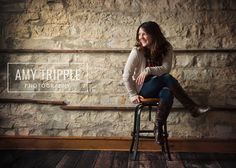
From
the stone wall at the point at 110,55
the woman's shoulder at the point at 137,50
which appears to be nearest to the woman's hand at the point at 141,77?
the woman's shoulder at the point at 137,50

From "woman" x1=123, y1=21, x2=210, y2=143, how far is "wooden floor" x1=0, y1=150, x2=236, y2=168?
40cm

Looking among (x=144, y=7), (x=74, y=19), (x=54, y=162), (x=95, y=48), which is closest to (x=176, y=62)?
(x=144, y=7)

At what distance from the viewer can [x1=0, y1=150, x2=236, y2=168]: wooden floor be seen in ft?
10.2

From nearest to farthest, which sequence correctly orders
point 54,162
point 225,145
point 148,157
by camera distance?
point 54,162 → point 148,157 → point 225,145

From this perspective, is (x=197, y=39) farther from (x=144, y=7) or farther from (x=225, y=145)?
(x=225, y=145)

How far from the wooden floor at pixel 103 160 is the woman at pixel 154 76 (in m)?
0.40

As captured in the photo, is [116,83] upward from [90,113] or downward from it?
upward

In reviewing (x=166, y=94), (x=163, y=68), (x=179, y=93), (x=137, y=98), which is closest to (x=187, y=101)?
(x=179, y=93)

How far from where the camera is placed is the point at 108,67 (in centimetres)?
380

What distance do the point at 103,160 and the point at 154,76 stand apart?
1.05m

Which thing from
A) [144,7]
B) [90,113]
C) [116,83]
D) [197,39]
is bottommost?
[90,113]

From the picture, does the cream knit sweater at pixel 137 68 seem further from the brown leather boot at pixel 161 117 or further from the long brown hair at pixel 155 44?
the brown leather boot at pixel 161 117

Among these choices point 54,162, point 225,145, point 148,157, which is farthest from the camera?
point 225,145

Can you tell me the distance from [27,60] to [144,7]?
1.59m
